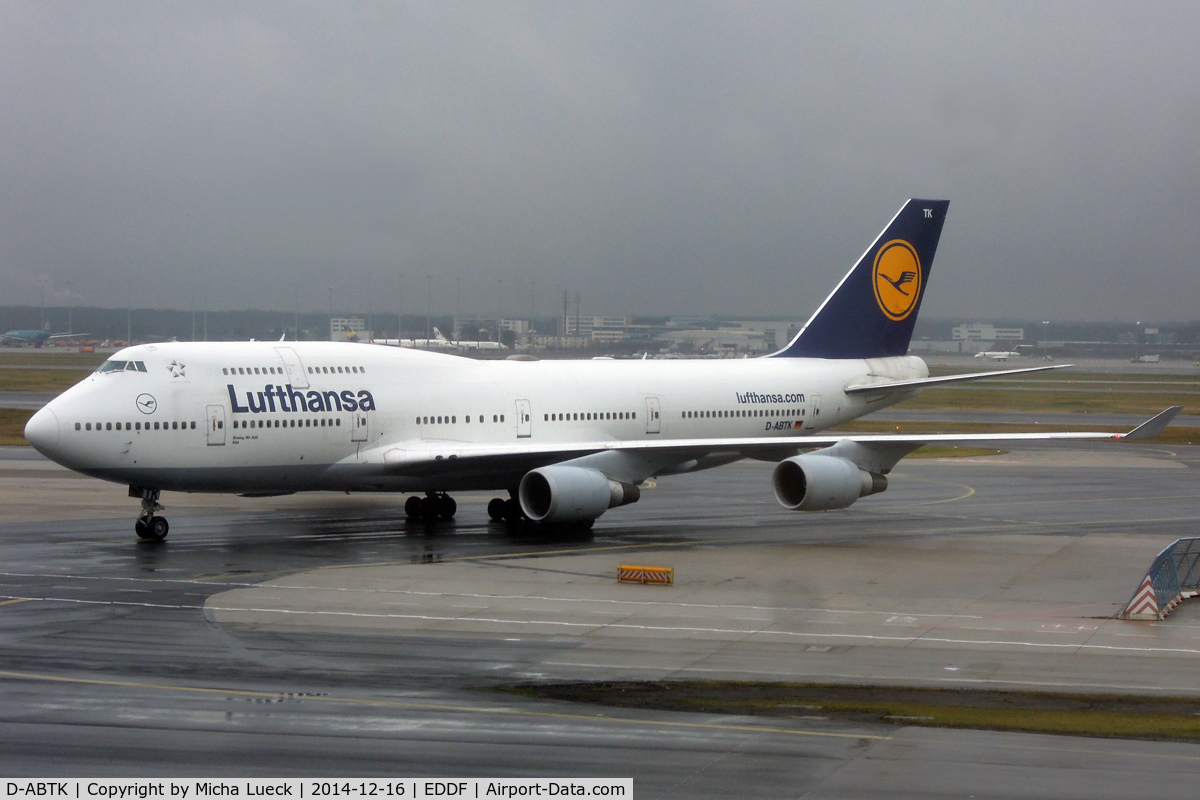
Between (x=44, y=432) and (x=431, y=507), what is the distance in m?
10.7

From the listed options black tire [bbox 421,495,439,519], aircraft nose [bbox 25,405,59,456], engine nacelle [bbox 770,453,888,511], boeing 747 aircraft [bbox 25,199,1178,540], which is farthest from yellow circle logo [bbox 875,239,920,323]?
aircraft nose [bbox 25,405,59,456]

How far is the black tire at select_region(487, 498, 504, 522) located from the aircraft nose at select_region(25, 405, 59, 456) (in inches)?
466

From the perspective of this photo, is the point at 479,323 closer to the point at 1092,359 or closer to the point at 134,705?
the point at 1092,359

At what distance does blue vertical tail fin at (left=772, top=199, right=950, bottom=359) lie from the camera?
4216 cm

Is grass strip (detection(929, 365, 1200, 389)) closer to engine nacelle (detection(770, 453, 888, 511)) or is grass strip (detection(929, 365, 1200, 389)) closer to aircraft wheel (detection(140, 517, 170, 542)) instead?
engine nacelle (detection(770, 453, 888, 511))

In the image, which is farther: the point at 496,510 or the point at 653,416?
the point at 653,416

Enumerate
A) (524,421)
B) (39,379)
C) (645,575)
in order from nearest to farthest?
(645,575), (524,421), (39,379)

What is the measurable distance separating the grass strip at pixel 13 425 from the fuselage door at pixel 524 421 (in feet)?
93.4

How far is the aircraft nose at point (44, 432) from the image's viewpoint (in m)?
29.5

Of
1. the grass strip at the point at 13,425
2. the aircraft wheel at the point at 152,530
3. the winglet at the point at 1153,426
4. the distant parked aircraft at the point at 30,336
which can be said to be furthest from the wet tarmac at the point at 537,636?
the distant parked aircraft at the point at 30,336

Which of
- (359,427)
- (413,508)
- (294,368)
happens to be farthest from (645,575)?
(294,368)

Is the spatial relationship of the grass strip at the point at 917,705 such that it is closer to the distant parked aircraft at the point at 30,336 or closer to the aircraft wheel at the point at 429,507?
the aircraft wheel at the point at 429,507

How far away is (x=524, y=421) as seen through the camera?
35812mm

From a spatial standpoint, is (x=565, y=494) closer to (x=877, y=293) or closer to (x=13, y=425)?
(x=877, y=293)
